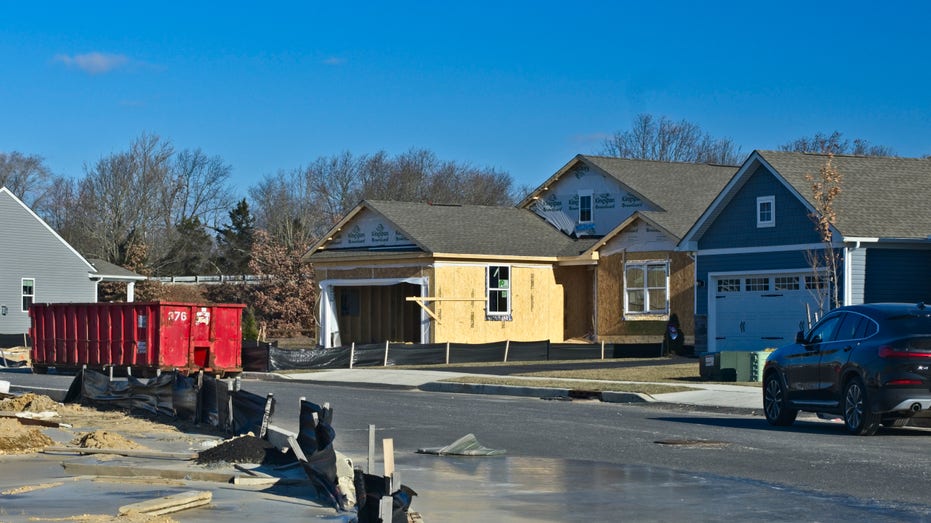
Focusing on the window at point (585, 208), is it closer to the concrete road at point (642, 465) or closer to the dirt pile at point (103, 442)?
the concrete road at point (642, 465)

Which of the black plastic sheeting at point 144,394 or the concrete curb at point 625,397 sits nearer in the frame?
the black plastic sheeting at point 144,394

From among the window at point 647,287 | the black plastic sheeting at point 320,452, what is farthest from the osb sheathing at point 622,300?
the black plastic sheeting at point 320,452

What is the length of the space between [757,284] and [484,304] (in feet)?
35.4

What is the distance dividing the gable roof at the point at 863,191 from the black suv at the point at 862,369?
15.9 meters

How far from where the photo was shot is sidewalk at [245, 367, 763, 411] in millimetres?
24281

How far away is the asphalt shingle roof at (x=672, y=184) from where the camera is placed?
4434cm

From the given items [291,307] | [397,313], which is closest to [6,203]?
A: [291,307]

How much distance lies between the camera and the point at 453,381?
30.1 m

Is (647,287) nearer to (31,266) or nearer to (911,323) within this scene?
(911,323)

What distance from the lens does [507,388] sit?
92.4 ft

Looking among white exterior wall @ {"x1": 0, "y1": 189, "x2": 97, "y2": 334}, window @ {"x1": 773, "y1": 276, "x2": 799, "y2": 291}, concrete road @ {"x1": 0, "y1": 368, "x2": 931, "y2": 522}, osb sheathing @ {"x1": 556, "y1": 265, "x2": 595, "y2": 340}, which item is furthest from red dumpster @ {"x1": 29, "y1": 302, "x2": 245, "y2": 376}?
white exterior wall @ {"x1": 0, "y1": 189, "x2": 97, "y2": 334}

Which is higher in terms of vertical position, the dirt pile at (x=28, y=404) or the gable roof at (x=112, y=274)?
the gable roof at (x=112, y=274)

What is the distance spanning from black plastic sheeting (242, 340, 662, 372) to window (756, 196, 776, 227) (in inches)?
226

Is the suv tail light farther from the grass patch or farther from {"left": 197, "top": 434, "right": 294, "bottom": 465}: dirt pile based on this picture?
the grass patch
